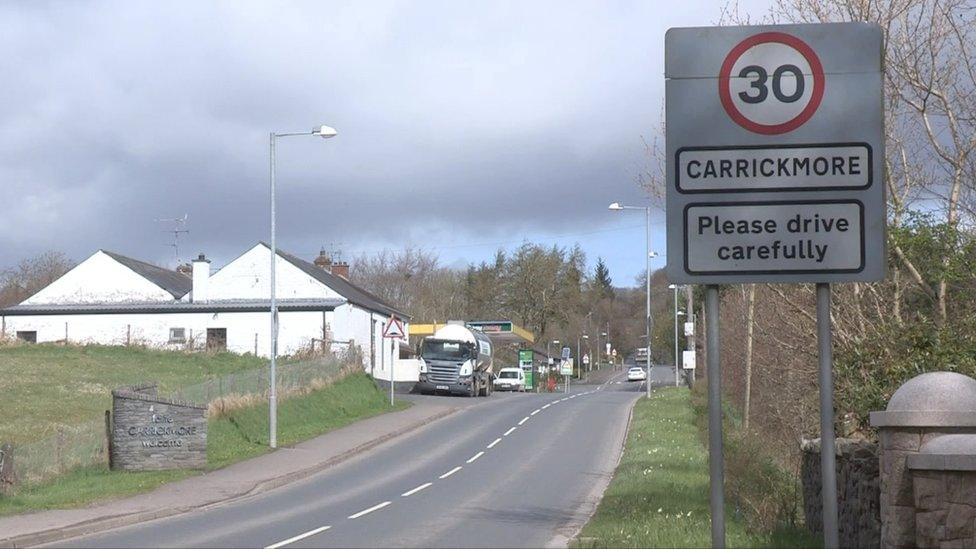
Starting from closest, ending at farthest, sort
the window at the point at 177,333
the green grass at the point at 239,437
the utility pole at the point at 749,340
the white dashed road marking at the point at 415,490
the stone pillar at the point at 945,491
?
the stone pillar at the point at 945,491 < the green grass at the point at 239,437 < the white dashed road marking at the point at 415,490 < the utility pole at the point at 749,340 < the window at the point at 177,333

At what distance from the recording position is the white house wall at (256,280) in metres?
58.7

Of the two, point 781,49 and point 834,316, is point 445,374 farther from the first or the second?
point 781,49

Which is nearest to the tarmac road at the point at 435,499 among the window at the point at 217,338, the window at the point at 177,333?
the window at the point at 217,338

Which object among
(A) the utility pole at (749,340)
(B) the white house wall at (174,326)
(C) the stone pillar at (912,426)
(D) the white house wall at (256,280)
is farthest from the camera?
(D) the white house wall at (256,280)

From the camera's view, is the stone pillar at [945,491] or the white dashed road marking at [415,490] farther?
the white dashed road marking at [415,490]

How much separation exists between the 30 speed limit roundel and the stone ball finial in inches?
120

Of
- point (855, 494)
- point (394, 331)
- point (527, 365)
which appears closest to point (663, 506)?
point (855, 494)

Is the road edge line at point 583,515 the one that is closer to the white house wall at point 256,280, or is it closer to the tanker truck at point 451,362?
the tanker truck at point 451,362

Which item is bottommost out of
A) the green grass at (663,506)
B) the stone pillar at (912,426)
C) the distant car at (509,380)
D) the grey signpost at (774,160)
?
the distant car at (509,380)

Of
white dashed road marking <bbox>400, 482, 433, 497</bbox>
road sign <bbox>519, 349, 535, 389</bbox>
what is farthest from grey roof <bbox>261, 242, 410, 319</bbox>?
white dashed road marking <bbox>400, 482, 433, 497</bbox>

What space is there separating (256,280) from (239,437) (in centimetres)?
2912

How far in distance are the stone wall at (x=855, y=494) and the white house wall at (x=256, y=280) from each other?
4756 centimetres

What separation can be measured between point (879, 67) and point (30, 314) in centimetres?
5898

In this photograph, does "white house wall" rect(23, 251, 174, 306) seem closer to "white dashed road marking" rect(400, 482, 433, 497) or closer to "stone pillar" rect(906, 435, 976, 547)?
"white dashed road marking" rect(400, 482, 433, 497)
